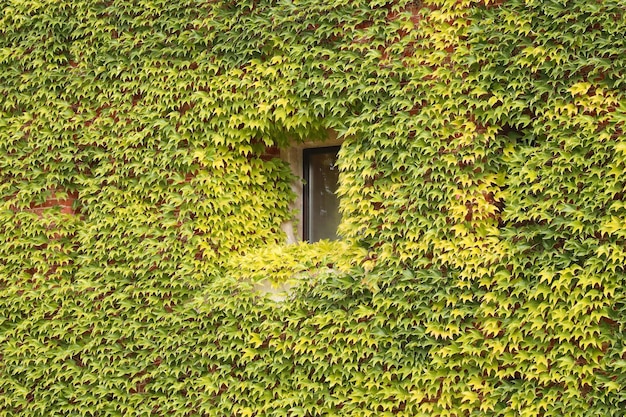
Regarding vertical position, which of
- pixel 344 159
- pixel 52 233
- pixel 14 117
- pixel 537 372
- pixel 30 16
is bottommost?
pixel 537 372

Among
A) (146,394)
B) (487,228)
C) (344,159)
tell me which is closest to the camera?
(487,228)

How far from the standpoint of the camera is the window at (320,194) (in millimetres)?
6172

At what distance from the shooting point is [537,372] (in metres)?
4.57

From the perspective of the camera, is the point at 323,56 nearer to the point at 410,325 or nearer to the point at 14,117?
the point at 410,325

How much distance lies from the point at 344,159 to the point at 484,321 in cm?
157

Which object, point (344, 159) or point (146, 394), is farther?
point (146, 394)

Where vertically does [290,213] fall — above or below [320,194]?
below

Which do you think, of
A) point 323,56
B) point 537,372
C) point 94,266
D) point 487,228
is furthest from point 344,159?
point 94,266

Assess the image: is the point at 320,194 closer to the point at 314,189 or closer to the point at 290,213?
the point at 314,189

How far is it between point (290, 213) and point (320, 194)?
1.04ft

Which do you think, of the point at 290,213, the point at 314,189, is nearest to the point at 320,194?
the point at 314,189

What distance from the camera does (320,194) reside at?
6.25m

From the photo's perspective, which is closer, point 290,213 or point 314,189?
point 290,213

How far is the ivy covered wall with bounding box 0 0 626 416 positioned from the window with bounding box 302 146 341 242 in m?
0.25
